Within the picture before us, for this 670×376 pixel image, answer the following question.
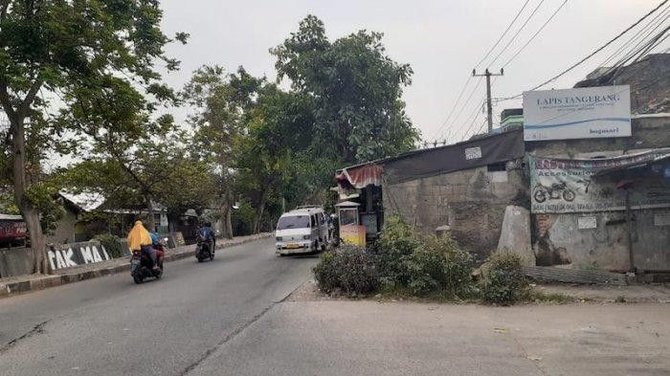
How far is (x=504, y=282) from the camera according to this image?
11.3 metres

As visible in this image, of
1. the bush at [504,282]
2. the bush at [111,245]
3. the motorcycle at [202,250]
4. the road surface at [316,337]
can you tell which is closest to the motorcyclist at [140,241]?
the road surface at [316,337]

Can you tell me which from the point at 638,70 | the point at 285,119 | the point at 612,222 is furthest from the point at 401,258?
the point at 638,70

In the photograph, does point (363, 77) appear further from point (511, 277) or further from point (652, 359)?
point (652, 359)

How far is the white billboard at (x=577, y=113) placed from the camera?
14.5 m

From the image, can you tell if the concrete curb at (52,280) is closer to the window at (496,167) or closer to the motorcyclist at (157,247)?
the motorcyclist at (157,247)

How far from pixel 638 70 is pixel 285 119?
1543cm

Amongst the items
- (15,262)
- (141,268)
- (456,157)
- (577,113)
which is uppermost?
(577,113)

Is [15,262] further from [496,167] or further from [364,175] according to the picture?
[496,167]

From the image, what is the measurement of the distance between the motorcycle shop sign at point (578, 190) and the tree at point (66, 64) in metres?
11.8

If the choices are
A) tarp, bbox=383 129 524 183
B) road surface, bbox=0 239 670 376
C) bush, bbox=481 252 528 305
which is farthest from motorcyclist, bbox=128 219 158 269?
bush, bbox=481 252 528 305

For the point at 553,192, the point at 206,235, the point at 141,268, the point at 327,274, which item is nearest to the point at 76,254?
the point at 206,235

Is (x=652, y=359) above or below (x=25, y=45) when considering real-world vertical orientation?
below

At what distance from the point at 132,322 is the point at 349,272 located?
14.3 feet

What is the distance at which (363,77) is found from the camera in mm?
25469
